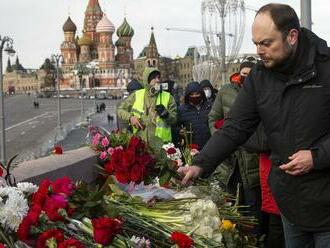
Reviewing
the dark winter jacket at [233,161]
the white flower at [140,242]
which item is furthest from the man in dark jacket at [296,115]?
the dark winter jacket at [233,161]

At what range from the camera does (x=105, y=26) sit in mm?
118000

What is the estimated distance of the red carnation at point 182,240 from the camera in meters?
2.95

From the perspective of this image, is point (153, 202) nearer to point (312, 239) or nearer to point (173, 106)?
point (312, 239)

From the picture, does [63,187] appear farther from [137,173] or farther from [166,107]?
[166,107]

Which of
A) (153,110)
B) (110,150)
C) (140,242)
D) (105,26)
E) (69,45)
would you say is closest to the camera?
(140,242)

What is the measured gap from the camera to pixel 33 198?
2855 mm

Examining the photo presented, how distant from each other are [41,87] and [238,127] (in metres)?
146

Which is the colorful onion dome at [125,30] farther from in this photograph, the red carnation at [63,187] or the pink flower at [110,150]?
the red carnation at [63,187]

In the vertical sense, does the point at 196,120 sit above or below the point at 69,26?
below

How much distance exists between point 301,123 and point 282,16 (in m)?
0.47

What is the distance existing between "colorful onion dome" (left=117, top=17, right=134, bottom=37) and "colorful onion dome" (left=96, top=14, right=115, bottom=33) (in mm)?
1580

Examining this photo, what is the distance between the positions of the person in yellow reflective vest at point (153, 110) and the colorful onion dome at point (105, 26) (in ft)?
369

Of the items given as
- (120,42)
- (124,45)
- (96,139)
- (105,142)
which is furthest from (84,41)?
(105,142)

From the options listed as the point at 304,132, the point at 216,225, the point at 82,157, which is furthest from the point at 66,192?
the point at 82,157
